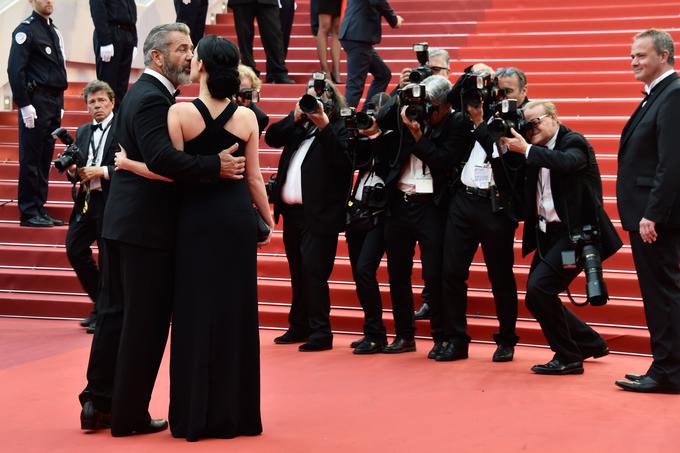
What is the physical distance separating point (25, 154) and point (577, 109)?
497 centimetres

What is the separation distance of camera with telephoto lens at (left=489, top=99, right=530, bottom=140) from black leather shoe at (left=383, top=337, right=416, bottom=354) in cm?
156

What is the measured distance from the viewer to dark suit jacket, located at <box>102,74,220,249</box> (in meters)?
4.51

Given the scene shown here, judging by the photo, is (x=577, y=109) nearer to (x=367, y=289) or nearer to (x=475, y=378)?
(x=367, y=289)

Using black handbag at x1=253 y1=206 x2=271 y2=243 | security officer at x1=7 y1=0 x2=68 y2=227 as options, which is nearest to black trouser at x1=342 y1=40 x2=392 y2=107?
security officer at x1=7 y1=0 x2=68 y2=227

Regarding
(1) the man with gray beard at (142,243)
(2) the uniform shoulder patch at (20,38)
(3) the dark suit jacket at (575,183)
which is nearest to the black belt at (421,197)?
(3) the dark suit jacket at (575,183)

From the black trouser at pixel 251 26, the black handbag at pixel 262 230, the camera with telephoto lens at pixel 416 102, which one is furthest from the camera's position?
the black trouser at pixel 251 26

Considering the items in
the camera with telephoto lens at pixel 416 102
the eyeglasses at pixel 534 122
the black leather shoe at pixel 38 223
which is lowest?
the black leather shoe at pixel 38 223

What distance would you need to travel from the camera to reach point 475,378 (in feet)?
19.7

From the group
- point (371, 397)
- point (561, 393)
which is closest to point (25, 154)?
point (371, 397)

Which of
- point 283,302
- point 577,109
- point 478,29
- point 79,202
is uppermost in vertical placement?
point 478,29

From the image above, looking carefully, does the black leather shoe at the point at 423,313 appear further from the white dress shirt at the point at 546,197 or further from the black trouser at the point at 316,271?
the white dress shirt at the point at 546,197

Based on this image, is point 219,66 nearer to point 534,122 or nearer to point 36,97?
point 534,122

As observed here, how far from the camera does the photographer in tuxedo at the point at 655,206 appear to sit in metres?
5.48

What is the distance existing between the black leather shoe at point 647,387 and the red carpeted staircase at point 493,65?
43.8 inches
